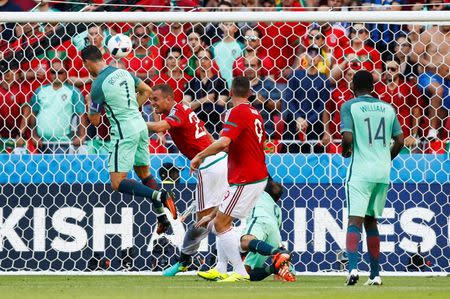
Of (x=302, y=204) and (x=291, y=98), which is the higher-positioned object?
(x=291, y=98)

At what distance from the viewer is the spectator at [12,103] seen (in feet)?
45.8

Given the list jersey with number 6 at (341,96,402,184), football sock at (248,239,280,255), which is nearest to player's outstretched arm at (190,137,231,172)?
football sock at (248,239,280,255)

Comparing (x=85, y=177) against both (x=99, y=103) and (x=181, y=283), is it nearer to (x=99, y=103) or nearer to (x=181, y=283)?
(x=99, y=103)

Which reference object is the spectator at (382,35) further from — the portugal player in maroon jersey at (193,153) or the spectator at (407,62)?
the portugal player in maroon jersey at (193,153)

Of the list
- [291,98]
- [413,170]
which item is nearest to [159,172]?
[291,98]

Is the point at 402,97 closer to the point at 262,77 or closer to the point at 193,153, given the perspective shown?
the point at 262,77

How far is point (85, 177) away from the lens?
13211mm

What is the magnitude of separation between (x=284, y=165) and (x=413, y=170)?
4.33 feet

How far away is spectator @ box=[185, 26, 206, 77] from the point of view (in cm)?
1395

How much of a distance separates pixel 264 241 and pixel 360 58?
3.35 m

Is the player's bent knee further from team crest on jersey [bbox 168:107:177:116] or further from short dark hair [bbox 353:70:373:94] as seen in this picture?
short dark hair [bbox 353:70:373:94]

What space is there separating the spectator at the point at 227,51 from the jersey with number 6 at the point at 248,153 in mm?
2988

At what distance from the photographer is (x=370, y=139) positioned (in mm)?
10133

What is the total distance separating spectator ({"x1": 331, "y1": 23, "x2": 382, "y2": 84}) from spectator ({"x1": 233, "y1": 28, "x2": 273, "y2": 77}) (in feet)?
2.48
